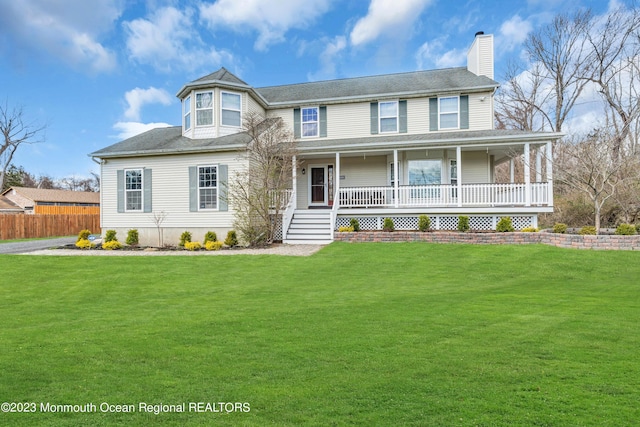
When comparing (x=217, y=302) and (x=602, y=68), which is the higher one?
(x=602, y=68)

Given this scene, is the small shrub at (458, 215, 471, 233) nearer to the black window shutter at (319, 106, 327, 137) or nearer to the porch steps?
the porch steps

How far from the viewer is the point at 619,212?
1784cm

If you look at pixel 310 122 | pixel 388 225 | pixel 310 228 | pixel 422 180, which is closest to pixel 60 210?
pixel 310 122

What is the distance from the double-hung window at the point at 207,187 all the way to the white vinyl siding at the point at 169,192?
251mm

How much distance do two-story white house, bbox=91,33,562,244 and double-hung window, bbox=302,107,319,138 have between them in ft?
0.16

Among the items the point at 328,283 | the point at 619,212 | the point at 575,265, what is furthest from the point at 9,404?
the point at 619,212

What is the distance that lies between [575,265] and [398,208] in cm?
654

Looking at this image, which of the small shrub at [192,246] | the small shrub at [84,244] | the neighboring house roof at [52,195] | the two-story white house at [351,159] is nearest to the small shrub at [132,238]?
the two-story white house at [351,159]

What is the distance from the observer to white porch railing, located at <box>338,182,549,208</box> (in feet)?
46.9

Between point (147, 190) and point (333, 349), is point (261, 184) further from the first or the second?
point (333, 349)

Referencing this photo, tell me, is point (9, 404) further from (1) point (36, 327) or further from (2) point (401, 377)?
(2) point (401, 377)

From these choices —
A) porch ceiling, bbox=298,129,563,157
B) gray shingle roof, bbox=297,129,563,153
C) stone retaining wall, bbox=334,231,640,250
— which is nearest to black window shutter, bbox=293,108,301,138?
gray shingle roof, bbox=297,129,563,153

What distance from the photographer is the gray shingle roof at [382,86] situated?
16.6m

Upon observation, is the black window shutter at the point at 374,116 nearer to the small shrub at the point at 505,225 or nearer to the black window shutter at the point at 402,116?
the black window shutter at the point at 402,116
